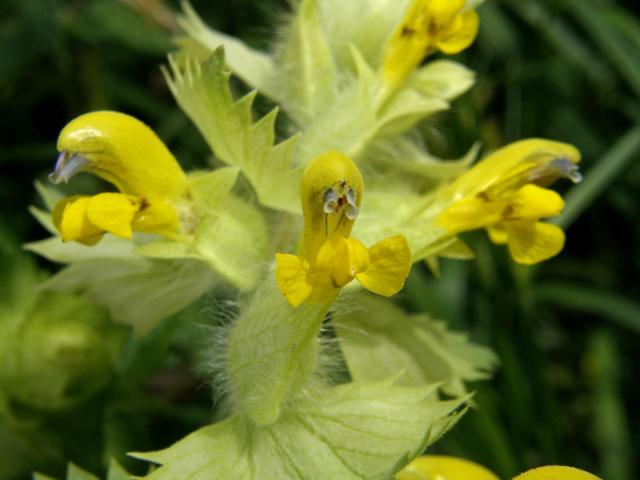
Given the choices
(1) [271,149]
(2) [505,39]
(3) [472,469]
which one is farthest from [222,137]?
(2) [505,39]

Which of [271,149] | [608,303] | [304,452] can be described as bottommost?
[608,303]

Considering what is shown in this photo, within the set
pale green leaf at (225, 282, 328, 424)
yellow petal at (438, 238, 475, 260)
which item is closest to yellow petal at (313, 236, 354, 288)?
pale green leaf at (225, 282, 328, 424)

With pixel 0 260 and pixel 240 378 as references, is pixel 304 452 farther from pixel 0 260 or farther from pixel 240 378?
pixel 0 260

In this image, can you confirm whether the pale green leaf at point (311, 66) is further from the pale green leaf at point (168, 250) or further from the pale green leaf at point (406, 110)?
the pale green leaf at point (168, 250)

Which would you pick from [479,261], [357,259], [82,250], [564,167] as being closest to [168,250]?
[82,250]

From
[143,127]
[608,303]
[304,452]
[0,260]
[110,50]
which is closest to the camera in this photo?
[304,452]

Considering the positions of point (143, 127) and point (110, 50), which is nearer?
point (143, 127)

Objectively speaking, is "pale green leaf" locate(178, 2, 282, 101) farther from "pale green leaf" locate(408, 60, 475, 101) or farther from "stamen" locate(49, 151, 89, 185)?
"stamen" locate(49, 151, 89, 185)

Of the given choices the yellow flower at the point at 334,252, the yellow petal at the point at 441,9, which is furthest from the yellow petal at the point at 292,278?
the yellow petal at the point at 441,9
